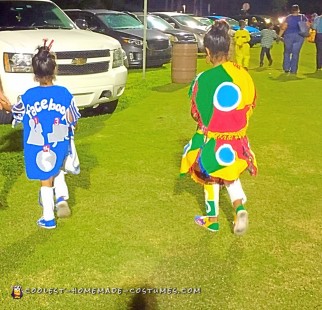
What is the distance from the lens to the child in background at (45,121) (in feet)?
13.9

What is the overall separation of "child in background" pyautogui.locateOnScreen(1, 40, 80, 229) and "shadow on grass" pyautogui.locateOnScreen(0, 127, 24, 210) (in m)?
0.97

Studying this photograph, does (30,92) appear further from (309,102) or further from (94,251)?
(309,102)

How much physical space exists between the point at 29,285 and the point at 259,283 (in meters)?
1.62

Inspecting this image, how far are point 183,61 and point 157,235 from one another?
353 inches

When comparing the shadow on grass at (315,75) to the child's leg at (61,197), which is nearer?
the child's leg at (61,197)

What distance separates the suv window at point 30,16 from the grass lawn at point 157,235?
189 centimetres

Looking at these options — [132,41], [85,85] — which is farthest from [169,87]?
[85,85]

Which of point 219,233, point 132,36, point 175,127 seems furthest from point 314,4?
point 219,233

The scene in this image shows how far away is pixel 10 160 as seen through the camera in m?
6.58

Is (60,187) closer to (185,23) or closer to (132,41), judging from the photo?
(132,41)

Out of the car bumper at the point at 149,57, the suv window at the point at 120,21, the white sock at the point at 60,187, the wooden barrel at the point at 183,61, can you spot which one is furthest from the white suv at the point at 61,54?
the suv window at the point at 120,21

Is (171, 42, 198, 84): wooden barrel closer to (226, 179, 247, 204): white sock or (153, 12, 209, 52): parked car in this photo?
(153, 12, 209, 52): parked car

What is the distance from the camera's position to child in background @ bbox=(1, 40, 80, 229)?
13.9 feet
